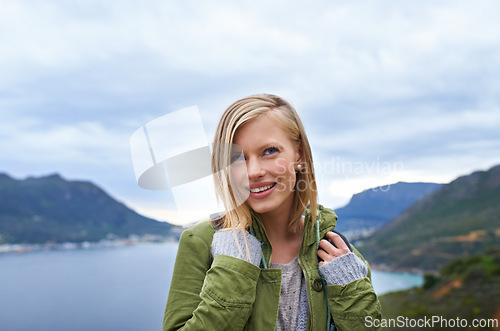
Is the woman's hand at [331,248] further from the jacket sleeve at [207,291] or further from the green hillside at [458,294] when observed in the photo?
the green hillside at [458,294]

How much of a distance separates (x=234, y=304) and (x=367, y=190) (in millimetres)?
1965

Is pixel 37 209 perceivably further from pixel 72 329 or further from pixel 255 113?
pixel 255 113

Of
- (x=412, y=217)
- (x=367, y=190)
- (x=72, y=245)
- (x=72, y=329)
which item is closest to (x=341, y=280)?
(x=367, y=190)

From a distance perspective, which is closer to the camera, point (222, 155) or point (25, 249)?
point (222, 155)

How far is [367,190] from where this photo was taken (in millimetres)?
3340

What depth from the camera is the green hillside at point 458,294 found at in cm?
3438

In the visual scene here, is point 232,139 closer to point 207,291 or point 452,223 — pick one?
point 207,291

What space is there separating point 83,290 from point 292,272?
130 meters

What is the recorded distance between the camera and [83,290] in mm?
116188

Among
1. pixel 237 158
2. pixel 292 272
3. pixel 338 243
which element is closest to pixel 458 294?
pixel 338 243

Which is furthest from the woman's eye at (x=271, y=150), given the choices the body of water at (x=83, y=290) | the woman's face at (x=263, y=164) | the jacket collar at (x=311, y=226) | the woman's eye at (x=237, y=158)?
the body of water at (x=83, y=290)

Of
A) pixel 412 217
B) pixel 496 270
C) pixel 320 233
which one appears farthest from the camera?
pixel 412 217

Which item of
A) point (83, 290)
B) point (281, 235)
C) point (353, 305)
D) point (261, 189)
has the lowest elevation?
point (83, 290)

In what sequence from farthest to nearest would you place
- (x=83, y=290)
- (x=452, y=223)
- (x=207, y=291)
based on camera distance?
1. (x=83, y=290)
2. (x=452, y=223)
3. (x=207, y=291)
